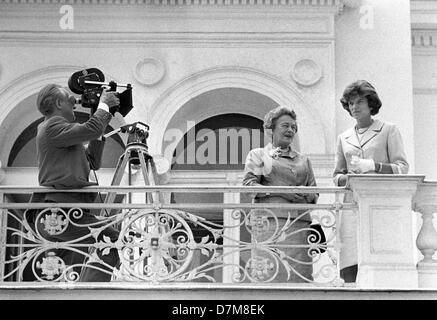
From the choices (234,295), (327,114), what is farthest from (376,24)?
(234,295)

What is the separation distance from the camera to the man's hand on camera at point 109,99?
33.4 feet

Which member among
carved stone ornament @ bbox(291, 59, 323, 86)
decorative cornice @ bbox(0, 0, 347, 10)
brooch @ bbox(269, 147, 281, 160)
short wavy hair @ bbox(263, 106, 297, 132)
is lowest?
brooch @ bbox(269, 147, 281, 160)

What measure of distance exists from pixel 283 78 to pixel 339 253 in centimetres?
468

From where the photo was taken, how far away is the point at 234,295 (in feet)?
32.0

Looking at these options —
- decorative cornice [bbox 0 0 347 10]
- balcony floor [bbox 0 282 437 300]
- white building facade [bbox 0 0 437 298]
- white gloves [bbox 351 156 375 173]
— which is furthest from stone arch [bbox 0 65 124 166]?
white gloves [bbox 351 156 375 173]

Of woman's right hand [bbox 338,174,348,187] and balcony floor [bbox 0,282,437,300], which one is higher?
woman's right hand [bbox 338,174,348,187]

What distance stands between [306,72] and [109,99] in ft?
16.2

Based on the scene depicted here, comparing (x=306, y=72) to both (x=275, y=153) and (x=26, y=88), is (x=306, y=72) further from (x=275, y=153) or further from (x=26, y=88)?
(x=275, y=153)

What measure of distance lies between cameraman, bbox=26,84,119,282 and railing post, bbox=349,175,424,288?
2049 millimetres

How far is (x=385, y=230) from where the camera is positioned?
9875 mm

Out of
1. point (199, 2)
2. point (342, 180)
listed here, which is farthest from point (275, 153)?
point (199, 2)

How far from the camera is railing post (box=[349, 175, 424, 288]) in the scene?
9.76m

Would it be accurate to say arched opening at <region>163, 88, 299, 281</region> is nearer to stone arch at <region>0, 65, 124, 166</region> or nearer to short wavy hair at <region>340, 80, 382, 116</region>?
stone arch at <region>0, 65, 124, 166</region>
